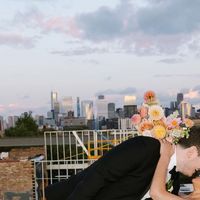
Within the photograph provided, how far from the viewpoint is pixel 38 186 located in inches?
615

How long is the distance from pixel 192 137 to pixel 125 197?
1.52 feet

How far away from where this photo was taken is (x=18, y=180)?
15.5m

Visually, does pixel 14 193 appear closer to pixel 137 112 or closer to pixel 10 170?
pixel 10 170

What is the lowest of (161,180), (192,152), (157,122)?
(161,180)

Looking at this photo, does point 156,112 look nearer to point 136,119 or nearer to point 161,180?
point 136,119

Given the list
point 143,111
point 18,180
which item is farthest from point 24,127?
point 143,111

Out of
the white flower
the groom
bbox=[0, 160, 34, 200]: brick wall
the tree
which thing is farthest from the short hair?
the tree

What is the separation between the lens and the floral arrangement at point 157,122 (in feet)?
10.5

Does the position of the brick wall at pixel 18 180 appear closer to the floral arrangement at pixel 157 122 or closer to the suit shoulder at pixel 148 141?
the floral arrangement at pixel 157 122

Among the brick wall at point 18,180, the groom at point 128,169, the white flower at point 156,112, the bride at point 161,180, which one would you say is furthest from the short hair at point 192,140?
the brick wall at point 18,180

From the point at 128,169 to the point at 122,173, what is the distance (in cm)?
4

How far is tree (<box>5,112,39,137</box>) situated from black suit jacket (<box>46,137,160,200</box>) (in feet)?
140

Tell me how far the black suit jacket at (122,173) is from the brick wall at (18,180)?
41.2 feet

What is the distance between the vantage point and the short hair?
9.91ft
